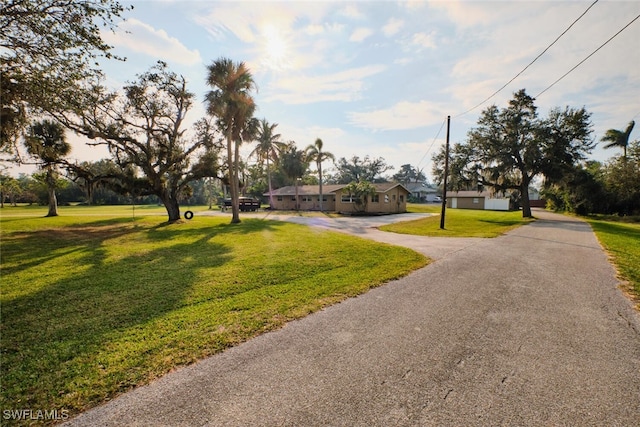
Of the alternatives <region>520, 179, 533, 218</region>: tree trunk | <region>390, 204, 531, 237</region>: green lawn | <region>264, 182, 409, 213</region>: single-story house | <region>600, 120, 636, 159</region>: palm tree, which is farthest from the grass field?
<region>600, 120, 636, 159</region>: palm tree

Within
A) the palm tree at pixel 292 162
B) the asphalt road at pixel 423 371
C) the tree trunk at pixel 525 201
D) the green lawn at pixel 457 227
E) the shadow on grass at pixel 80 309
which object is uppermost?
the palm tree at pixel 292 162

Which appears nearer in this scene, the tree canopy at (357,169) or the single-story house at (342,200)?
the single-story house at (342,200)

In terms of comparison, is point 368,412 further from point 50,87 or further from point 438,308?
point 50,87

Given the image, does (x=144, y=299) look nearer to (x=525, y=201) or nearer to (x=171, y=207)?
(x=171, y=207)

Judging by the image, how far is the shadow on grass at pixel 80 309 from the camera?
300 cm

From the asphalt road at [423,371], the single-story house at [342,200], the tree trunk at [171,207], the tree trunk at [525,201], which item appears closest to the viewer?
the asphalt road at [423,371]

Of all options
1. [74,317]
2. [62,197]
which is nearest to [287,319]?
[74,317]

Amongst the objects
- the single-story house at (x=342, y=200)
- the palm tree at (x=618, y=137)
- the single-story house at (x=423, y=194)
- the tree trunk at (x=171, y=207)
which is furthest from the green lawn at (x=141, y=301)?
the single-story house at (x=423, y=194)

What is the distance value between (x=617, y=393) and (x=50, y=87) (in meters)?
14.9

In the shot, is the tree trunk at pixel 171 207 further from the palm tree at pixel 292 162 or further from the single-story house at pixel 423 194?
the single-story house at pixel 423 194

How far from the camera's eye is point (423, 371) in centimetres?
319

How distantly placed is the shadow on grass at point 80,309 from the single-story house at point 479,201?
45273 mm

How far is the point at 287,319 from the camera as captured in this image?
4637mm

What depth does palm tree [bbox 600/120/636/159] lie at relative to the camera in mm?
35844
